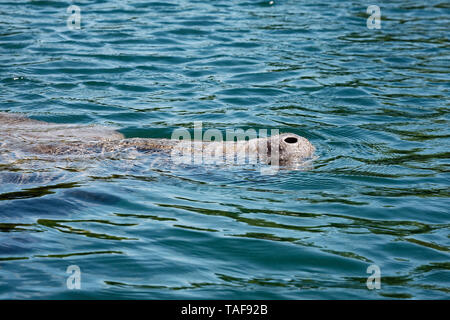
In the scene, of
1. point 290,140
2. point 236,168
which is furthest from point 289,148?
point 236,168

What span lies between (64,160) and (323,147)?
311 cm

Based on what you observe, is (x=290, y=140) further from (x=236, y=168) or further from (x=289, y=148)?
(x=236, y=168)

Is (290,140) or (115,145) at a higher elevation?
(290,140)

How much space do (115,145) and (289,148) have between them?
2.03 m

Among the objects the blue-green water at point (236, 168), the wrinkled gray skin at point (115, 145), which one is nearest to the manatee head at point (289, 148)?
the wrinkled gray skin at point (115, 145)

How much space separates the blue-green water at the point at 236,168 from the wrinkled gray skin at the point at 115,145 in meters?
0.29

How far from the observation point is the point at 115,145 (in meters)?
7.32

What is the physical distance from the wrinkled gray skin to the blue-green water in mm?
286

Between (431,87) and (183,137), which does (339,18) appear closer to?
(431,87)

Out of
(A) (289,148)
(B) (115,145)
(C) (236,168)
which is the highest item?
(A) (289,148)

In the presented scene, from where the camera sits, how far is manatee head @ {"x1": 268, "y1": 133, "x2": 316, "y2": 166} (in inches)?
261

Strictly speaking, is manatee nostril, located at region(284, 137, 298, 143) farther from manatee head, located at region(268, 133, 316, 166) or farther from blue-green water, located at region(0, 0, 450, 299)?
blue-green water, located at region(0, 0, 450, 299)

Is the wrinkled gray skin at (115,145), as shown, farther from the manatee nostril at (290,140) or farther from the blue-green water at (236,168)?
the blue-green water at (236,168)

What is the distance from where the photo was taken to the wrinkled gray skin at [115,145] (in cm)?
670
